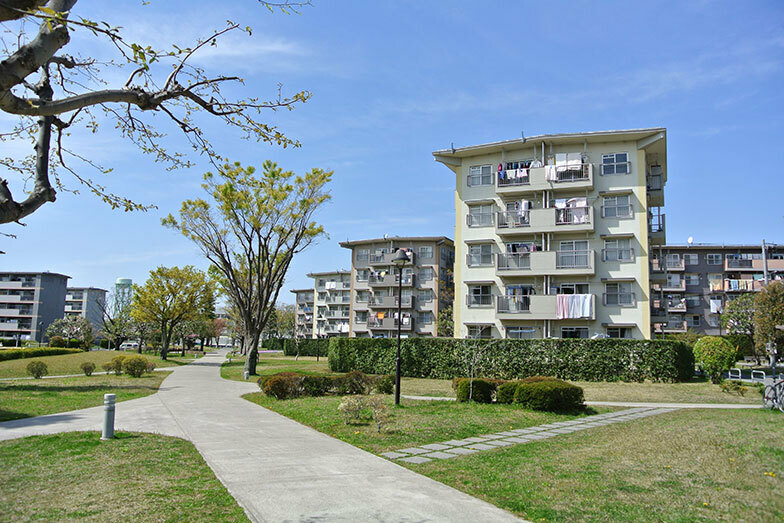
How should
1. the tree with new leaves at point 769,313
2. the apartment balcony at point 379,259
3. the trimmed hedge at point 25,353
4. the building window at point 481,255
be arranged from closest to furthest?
the building window at point 481,255, the tree with new leaves at point 769,313, the trimmed hedge at point 25,353, the apartment balcony at point 379,259

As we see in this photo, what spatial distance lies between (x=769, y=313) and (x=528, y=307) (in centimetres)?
1788

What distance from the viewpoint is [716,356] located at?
21891 millimetres

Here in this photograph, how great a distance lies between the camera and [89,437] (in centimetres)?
974

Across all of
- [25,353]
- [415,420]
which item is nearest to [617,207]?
[415,420]

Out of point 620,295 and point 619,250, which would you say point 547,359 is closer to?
point 620,295

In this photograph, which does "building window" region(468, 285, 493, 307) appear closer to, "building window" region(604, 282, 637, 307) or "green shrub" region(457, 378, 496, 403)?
"building window" region(604, 282, 637, 307)

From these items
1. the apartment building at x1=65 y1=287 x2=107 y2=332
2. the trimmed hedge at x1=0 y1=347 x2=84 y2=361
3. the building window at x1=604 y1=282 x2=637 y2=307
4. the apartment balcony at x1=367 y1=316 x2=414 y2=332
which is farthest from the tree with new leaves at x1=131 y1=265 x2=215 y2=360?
the apartment building at x1=65 y1=287 x2=107 y2=332

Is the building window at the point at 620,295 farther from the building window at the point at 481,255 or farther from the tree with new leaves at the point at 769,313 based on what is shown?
the tree with new leaves at the point at 769,313

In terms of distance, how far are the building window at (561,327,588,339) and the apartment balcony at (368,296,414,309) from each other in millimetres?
26777

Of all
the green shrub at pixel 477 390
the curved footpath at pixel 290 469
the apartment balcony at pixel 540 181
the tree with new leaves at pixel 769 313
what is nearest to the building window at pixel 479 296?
the apartment balcony at pixel 540 181

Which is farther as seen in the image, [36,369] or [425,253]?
[425,253]

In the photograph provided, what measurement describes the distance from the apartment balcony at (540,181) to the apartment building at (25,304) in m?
79.2

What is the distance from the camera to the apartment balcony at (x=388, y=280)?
5856cm

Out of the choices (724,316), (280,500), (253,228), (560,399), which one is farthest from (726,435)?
(724,316)
